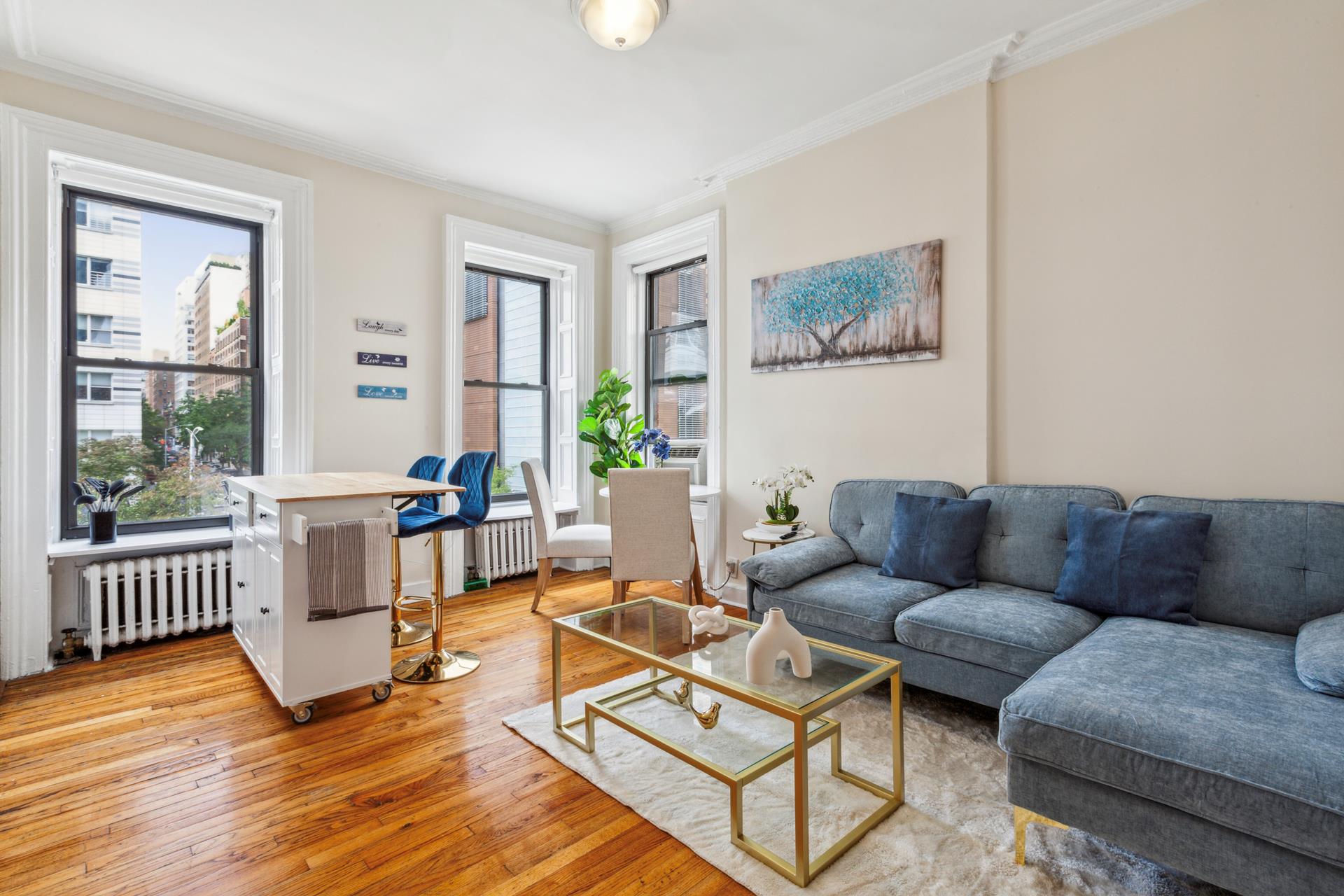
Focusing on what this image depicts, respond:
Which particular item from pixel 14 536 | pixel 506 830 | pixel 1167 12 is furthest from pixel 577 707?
pixel 1167 12

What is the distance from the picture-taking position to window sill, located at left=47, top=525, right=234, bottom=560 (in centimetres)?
324

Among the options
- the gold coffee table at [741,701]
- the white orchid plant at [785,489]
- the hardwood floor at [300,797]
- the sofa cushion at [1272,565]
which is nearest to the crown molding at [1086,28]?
the sofa cushion at [1272,565]

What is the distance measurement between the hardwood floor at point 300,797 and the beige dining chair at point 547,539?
39.1 inches

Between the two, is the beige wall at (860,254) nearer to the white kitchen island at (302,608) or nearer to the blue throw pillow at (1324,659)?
the blue throw pillow at (1324,659)

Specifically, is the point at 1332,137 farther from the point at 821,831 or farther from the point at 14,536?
the point at 14,536

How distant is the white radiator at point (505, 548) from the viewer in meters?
4.79

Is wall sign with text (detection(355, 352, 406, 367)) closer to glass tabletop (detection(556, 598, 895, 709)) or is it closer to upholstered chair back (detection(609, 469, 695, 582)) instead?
upholstered chair back (detection(609, 469, 695, 582))

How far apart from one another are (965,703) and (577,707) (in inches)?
64.2

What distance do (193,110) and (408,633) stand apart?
3.16 metres

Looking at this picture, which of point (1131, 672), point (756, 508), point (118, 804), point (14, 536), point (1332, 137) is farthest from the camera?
point (756, 508)

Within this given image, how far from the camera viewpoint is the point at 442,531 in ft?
10.6

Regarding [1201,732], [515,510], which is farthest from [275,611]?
[1201,732]

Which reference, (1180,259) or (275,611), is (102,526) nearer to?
(275,611)

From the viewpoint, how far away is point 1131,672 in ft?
5.88
